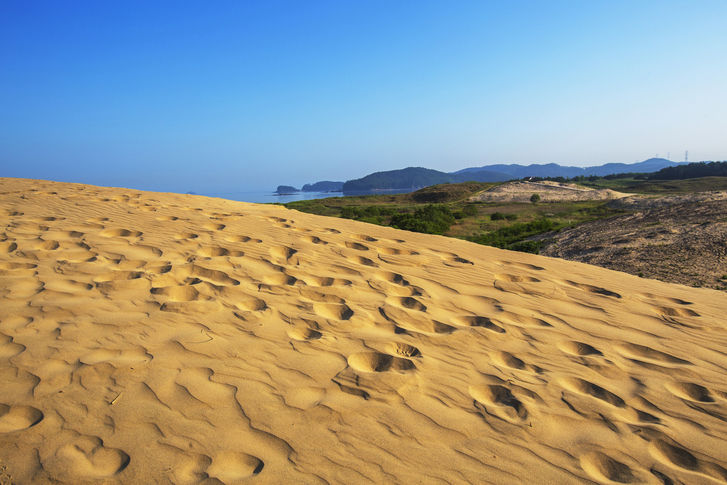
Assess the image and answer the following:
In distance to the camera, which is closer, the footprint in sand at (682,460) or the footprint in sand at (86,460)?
the footprint in sand at (86,460)

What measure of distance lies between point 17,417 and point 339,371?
1550 millimetres

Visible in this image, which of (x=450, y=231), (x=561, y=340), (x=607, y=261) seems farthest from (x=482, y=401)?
(x=450, y=231)

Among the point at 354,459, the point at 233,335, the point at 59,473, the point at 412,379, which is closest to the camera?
the point at 59,473

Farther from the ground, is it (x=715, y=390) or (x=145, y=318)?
(x=145, y=318)

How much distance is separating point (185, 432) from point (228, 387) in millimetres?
371

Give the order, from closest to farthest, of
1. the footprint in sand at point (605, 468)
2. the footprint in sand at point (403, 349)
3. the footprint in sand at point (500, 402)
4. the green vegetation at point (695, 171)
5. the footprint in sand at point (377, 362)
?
the footprint in sand at point (605, 468) < the footprint in sand at point (500, 402) < the footprint in sand at point (377, 362) < the footprint in sand at point (403, 349) < the green vegetation at point (695, 171)

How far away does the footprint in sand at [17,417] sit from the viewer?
1804 millimetres

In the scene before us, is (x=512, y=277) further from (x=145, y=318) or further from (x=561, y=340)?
(x=145, y=318)

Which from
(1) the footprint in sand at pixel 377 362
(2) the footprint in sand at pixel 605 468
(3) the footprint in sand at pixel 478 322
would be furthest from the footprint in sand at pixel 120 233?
(2) the footprint in sand at pixel 605 468

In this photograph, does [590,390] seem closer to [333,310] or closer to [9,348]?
[333,310]

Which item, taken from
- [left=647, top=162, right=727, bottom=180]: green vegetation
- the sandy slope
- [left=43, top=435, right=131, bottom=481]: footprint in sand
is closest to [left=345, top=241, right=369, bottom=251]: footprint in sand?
the sandy slope

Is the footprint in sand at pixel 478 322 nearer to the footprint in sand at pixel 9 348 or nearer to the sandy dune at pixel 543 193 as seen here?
the footprint in sand at pixel 9 348

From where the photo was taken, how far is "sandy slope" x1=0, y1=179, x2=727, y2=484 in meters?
1.76

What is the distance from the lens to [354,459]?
1.76m
